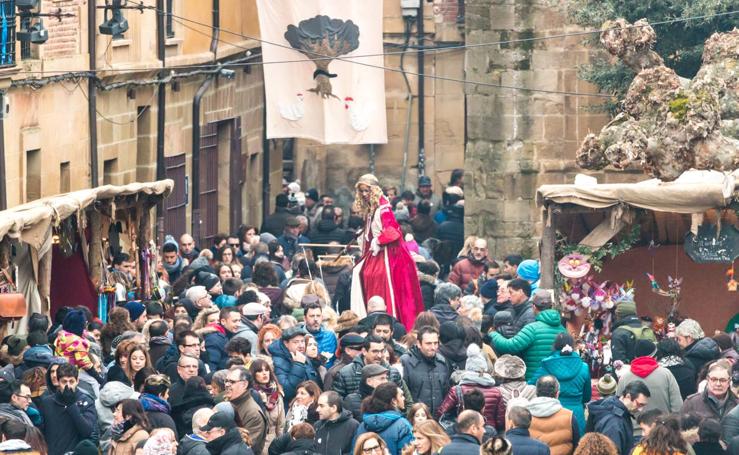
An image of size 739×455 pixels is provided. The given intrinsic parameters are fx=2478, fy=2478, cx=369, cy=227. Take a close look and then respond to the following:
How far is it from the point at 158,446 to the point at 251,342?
4.58 metres

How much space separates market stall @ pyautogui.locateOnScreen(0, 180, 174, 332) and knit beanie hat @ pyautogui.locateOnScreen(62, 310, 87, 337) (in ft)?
1.12

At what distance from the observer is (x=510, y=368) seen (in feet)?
61.0

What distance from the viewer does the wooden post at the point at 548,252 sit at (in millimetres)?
23219

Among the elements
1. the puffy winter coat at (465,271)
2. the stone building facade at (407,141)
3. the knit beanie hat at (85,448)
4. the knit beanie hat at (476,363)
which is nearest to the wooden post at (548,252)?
the puffy winter coat at (465,271)

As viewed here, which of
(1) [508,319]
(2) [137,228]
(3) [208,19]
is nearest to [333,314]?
(1) [508,319]

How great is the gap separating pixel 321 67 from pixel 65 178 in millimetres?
5262

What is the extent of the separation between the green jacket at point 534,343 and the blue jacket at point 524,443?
3640mm

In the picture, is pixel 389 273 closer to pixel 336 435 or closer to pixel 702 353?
pixel 702 353

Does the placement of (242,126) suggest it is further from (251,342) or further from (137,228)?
(251,342)

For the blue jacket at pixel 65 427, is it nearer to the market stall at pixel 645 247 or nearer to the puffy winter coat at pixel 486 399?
the puffy winter coat at pixel 486 399

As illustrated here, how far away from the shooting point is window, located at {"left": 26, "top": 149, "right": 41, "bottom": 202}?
87.5ft

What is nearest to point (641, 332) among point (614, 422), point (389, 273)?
A: point (614, 422)

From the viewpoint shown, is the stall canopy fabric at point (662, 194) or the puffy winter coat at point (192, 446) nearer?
the puffy winter coat at point (192, 446)

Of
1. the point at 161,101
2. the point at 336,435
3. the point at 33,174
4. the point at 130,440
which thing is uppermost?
the point at 161,101
